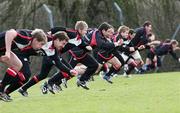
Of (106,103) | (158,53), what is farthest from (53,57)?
(158,53)

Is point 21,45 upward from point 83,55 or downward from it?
upward

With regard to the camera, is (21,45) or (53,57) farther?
(53,57)

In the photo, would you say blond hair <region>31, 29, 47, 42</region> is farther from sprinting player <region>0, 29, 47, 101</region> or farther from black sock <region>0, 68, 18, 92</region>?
black sock <region>0, 68, 18, 92</region>

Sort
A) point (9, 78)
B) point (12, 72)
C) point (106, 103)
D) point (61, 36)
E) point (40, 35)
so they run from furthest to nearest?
point (61, 36)
point (9, 78)
point (12, 72)
point (40, 35)
point (106, 103)

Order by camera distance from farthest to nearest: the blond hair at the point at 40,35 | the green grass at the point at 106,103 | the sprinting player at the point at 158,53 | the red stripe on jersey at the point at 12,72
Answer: the sprinting player at the point at 158,53 → the red stripe on jersey at the point at 12,72 → the blond hair at the point at 40,35 → the green grass at the point at 106,103

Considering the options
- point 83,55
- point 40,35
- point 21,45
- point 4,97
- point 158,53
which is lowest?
point 158,53

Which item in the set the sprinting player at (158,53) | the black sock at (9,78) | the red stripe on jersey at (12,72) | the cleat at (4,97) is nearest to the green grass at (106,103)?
the cleat at (4,97)

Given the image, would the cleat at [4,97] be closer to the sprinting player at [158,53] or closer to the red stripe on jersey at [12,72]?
the red stripe on jersey at [12,72]

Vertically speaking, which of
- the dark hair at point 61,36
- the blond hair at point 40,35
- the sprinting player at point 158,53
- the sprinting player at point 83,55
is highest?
the blond hair at point 40,35

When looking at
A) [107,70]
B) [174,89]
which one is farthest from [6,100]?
[107,70]

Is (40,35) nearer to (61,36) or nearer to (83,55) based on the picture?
(61,36)

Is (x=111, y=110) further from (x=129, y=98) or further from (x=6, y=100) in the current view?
(x=6, y=100)

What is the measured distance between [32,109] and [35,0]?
18.4 meters

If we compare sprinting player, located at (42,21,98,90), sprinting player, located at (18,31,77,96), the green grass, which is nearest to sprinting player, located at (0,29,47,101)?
the green grass
